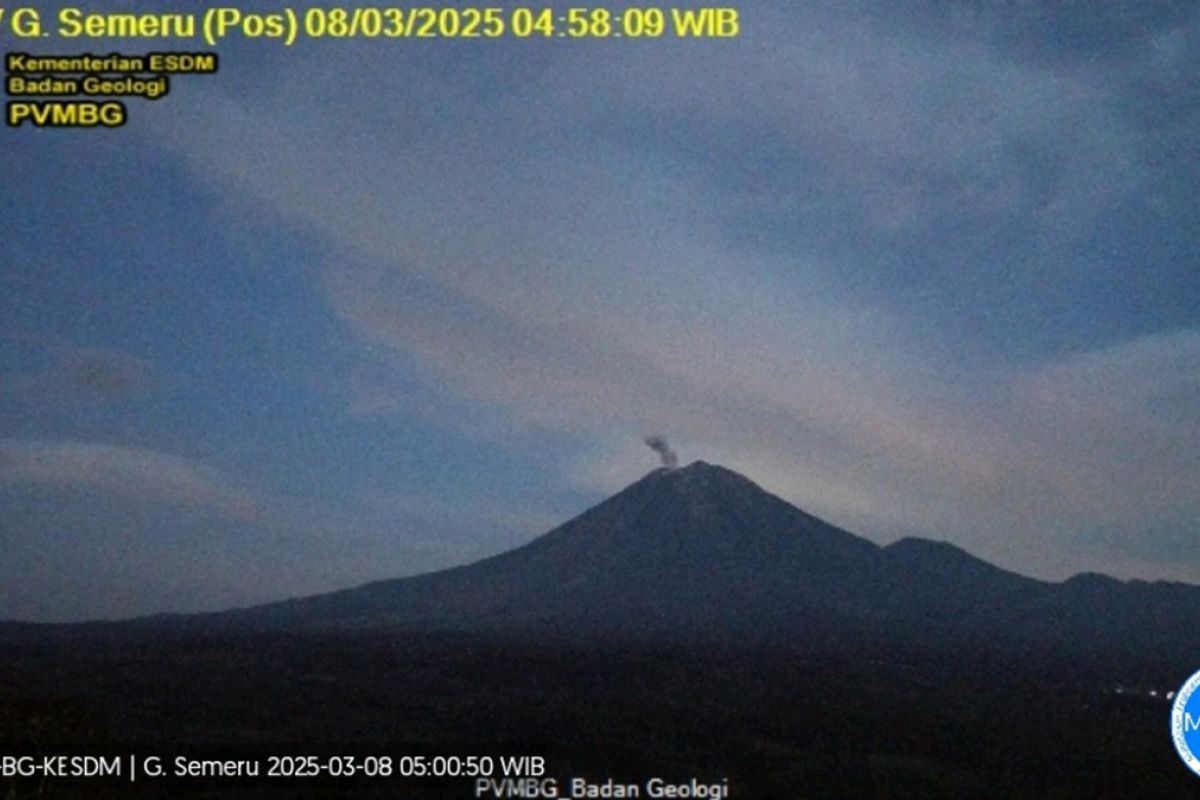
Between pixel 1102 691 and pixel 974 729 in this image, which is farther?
pixel 1102 691

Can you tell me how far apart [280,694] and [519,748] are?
126 m

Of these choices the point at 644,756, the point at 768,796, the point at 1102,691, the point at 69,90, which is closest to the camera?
the point at 69,90

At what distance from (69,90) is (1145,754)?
129 metres

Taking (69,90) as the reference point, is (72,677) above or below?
below

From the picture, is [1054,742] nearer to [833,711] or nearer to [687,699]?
[833,711]

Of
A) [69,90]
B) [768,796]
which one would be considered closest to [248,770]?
[69,90]

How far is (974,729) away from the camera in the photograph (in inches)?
5027

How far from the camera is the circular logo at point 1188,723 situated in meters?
20.9

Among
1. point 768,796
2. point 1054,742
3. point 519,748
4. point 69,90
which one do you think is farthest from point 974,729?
point 69,90

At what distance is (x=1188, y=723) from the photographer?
842 inches

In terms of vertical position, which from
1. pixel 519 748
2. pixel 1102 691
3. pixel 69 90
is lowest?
pixel 1102 691

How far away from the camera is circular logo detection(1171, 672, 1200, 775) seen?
823 inches

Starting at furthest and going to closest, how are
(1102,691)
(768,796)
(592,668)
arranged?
(1102,691), (592,668), (768,796)

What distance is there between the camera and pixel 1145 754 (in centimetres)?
11769
